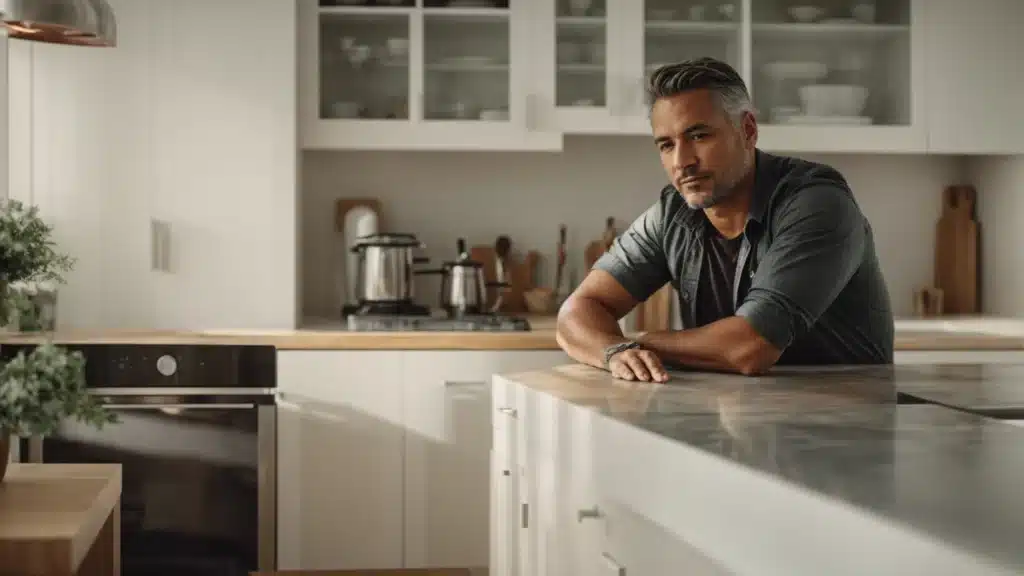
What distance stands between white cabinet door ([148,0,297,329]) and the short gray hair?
58.6 inches

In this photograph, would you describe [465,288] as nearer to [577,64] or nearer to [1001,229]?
Answer: [577,64]

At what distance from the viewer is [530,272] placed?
4.37 meters

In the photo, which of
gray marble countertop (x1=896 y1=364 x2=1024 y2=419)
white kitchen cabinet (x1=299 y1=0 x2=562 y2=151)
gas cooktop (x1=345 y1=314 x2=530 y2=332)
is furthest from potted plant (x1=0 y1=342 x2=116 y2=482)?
white kitchen cabinet (x1=299 y1=0 x2=562 y2=151)

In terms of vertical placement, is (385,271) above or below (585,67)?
below

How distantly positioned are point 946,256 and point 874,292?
2059 mm

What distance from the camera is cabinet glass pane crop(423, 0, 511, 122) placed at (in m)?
4.02

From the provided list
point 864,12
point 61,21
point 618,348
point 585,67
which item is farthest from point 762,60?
point 61,21

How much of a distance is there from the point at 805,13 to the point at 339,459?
2087mm

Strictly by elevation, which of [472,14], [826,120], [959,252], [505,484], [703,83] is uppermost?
[472,14]

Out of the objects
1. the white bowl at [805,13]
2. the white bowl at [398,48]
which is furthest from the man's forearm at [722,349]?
the white bowl at [805,13]

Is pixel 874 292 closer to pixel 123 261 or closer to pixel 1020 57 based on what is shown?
pixel 1020 57

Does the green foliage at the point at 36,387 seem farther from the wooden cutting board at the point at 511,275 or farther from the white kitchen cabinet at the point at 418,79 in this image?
the wooden cutting board at the point at 511,275

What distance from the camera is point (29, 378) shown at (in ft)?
5.72

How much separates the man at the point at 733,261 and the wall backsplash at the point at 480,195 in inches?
58.9
